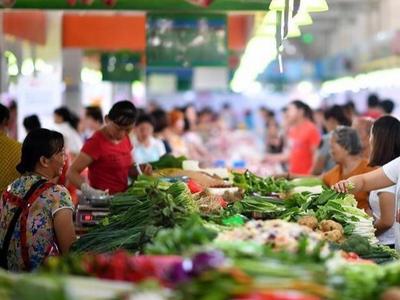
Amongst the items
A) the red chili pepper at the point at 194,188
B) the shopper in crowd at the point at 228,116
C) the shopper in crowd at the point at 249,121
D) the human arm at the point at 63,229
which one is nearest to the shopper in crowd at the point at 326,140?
the red chili pepper at the point at 194,188

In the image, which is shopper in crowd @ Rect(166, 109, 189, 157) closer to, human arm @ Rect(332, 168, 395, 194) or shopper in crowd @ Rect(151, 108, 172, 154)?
shopper in crowd @ Rect(151, 108, 172, 154)

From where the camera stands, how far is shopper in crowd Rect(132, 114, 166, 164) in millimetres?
13266

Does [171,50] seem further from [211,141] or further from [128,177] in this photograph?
[211,141]

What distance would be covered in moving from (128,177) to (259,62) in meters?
7.00

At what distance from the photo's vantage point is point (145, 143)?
44.3ft

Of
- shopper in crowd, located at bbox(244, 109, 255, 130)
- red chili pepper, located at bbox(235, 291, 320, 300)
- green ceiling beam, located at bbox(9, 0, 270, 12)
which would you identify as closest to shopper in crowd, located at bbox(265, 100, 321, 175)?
green ceiling beam, located at bbox(9, 0, 270, 12)

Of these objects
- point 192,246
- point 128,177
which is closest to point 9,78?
point 128,177

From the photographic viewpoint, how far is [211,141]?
24094 millimetres

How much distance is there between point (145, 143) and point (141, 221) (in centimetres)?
641

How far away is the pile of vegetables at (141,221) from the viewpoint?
6602 mm

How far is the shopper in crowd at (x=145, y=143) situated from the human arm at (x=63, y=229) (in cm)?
660

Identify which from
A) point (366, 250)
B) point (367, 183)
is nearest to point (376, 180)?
point (367, 183)

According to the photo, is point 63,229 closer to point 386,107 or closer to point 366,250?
point 366,250

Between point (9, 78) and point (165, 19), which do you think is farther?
point (9, 78)
